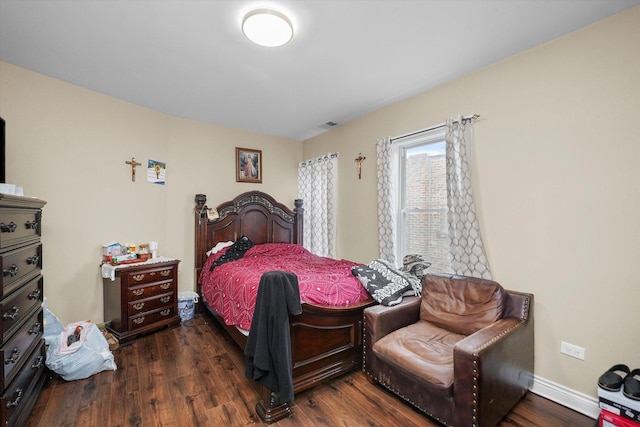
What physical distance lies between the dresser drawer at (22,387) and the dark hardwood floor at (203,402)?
0.18 metres

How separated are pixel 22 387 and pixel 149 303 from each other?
131 cm

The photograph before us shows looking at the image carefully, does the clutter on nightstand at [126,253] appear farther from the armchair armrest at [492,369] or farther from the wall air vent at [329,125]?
the armchair armrest at [492,369]

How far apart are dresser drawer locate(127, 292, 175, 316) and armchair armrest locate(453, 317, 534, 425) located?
300 cm

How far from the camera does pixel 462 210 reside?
2.53 metres

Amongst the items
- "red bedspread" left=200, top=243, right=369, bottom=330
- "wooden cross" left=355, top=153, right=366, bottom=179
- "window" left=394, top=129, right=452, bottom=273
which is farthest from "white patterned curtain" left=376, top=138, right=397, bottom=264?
"red bedspread" left=200, top=243, right=369, bottom=330

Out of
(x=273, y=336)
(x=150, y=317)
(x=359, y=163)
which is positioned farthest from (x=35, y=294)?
(x=359, y=163)

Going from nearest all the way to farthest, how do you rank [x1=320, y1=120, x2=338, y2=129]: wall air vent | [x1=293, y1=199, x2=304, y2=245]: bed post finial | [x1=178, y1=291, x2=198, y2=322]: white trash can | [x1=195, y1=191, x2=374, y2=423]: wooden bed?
[x1=195, y1=191, x2=374, y2=423]: wooden bed < [x1=178, y1=291, x2=198, y2=322]: white trash can < [x1=320, y1=120, x2=338, y2=129]: wall air vent < [x1=293, y1=199, x2=304, y2=245]: bed post finial

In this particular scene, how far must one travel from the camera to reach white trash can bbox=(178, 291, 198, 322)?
3.43 m

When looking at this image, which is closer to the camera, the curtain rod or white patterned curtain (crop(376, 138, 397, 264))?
the curtain rod

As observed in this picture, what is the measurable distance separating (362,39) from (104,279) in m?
3.58

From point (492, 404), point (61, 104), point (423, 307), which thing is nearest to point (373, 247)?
point (423, 307)

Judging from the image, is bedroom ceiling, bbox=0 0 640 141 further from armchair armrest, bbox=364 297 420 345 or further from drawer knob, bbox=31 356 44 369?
drawer knob, bbox=31 356 44 369

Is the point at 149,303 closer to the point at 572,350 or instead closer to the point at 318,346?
the point at 318,346

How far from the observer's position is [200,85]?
112 inches
